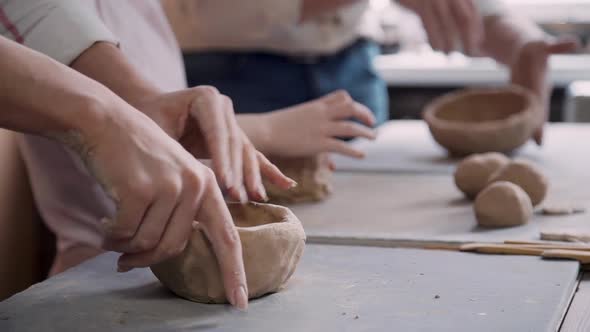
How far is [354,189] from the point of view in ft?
5.32

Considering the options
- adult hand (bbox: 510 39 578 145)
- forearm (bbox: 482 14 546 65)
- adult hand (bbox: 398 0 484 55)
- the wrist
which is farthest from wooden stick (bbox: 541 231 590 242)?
forearm (bbox: 482 14 546 65)

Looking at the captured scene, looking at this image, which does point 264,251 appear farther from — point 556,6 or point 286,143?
point 556,6

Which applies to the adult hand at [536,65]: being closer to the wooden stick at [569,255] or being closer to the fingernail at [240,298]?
the wooden stick at [569,255]

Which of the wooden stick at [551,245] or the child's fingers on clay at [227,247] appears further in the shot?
the wooden stick at [551,245]

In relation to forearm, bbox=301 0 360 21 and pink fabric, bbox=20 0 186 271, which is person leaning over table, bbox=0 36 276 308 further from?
forearm, bbox=301 0 360 21

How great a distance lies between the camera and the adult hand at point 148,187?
835 millimetres

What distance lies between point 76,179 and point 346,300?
28.0 inches

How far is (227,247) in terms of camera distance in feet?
2.97

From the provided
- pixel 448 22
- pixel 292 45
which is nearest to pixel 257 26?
pixel 292 45

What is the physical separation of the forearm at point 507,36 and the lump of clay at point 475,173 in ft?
2.20

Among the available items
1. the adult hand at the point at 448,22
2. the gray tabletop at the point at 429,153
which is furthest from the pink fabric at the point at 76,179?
the adult hand at the point at 448,22

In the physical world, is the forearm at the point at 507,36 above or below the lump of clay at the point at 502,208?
below

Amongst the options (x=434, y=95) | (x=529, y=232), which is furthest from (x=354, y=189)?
(x=434, y=95)

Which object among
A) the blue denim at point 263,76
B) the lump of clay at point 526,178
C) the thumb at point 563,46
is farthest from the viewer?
the blue denim at point 263,76
